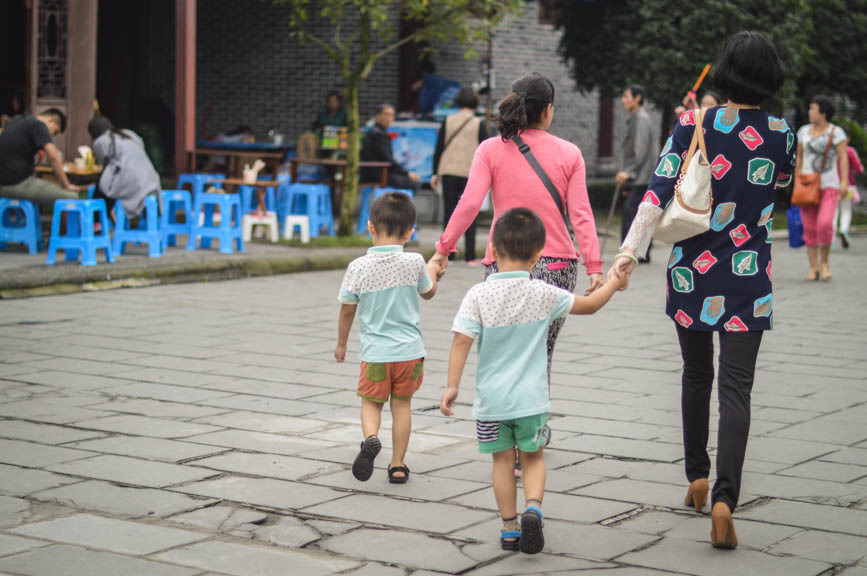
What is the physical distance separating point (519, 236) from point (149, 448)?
85.8 inches

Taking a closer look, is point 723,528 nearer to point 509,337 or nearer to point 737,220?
point 509,337

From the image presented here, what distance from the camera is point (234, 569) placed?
378 centimetres

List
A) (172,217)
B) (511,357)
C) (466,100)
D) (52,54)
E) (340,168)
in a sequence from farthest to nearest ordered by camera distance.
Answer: (340,168) → (52,54) → (172,217) → (466,100) → (511,357)

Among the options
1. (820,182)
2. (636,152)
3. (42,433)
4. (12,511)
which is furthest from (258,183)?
(12,511)

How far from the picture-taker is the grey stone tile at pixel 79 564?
3721 millimetres

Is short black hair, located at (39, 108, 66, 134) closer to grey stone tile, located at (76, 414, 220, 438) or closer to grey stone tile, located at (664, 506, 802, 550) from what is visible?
grey stone tile, located at (76, 414, 220, 438)

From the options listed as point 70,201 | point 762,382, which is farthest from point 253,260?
point 762,382

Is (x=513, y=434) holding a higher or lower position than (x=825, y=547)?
higher

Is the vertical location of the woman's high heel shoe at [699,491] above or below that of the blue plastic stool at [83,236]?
below

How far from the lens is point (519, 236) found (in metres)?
4.05

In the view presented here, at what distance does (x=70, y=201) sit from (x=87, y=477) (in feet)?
23.1

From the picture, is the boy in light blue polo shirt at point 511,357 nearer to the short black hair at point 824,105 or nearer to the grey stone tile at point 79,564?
the grey stone tile at point 79,564

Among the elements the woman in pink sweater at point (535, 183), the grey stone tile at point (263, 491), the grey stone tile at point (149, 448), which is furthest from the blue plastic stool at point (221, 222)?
the grey stone tile at point (263, 491)

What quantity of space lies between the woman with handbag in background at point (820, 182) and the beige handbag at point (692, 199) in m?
8.53
